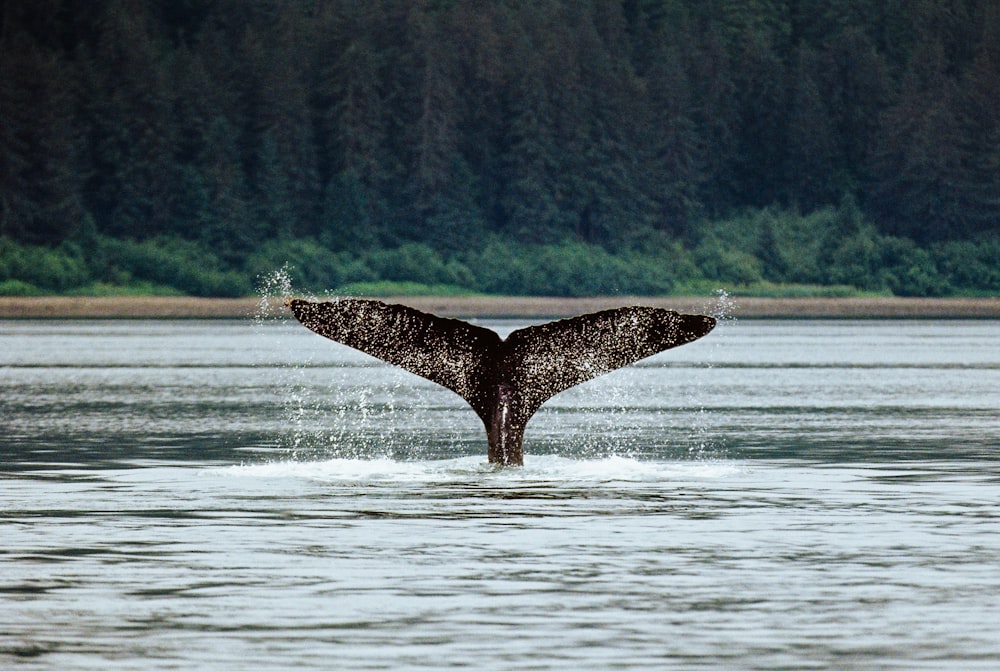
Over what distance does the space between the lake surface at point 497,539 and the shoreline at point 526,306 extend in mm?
79683

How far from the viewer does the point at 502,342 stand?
906 inches

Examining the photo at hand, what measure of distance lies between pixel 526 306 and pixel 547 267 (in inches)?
302

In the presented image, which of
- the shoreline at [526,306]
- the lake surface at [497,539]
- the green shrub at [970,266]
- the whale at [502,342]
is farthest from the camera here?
the green shrub at [970,266]

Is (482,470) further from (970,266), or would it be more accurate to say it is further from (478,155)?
(478,155)

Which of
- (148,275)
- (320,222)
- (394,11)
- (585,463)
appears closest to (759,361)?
(585,463)

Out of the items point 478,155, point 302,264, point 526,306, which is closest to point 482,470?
point 526,306

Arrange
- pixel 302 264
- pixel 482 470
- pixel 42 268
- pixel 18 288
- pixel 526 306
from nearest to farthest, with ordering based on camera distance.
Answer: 1. pixel 482 470
2. pixel 42 268
3. pixel 18 288
4. pixel 526 306
5. pixel 302 264

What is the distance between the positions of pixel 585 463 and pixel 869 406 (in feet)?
54.2

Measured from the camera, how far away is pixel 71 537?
19.6m

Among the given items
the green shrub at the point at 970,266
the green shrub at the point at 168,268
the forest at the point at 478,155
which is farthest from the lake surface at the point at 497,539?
the green shrub at the point at 970,266

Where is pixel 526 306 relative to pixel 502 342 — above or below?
above

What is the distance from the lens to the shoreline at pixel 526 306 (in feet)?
397

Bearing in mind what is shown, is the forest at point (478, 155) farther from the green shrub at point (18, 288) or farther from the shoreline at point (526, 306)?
the shoreline at point (526, 306)

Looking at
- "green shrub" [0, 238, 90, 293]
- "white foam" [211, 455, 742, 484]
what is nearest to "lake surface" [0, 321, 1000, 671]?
"white foam" [211, 455, 742, 484]
